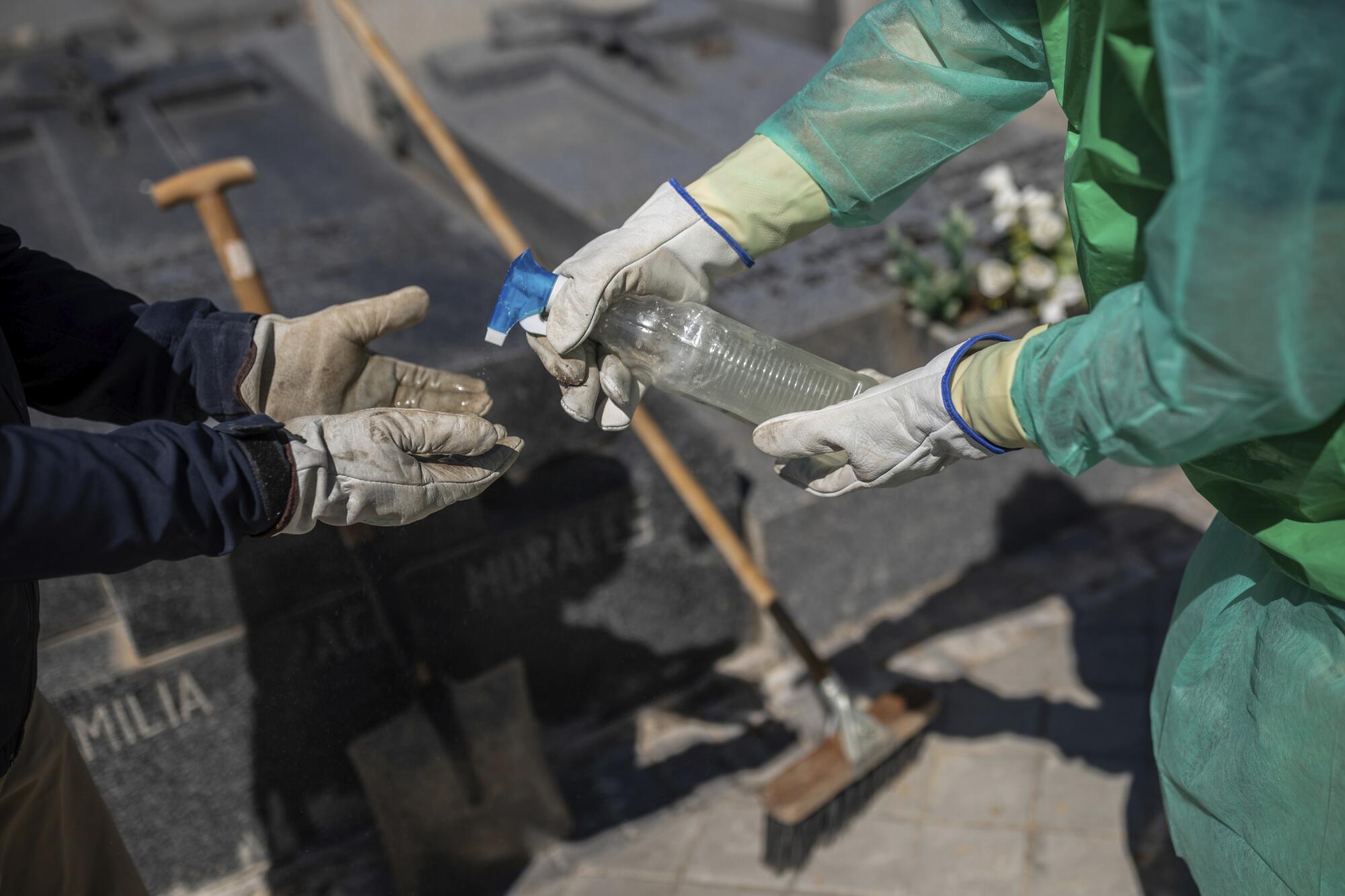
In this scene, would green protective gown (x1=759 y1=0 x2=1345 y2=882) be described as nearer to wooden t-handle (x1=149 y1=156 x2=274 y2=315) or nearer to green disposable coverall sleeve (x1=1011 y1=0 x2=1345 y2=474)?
green disposable coverall sleeve (x1=1011 y1=0 x2=1345 y2=474)

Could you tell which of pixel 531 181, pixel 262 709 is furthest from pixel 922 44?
pixel 531 181

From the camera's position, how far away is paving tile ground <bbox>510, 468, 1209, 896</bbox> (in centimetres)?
288

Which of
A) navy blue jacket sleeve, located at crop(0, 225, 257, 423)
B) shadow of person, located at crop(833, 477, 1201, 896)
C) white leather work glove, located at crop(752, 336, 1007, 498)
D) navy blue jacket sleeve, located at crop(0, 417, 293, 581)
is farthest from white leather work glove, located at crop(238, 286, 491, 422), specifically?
shadow of person, located at crop(833, 477, 1201, 896)

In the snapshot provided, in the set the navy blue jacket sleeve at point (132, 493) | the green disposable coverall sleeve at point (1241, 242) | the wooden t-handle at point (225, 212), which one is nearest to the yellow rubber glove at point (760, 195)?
the green disposable coverall sleeve at point (1241, 242)

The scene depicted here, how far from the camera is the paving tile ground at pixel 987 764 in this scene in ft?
9.45

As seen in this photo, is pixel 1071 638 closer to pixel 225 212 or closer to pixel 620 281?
pixel 620 281

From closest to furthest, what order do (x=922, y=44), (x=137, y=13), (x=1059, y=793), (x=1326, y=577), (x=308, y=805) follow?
1. (x=1326, y=577)
2. (x=922, y=44)
3. (x=308, y=805)
4. (x=1059, y=793)
5. (x=137, y=13)

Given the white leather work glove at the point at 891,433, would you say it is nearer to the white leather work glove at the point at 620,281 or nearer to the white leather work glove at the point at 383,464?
the white leather work glove at the point at 620,281

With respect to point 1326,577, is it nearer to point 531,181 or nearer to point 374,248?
point 374,248

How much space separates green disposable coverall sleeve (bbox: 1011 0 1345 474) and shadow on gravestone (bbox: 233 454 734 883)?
160 centimetres

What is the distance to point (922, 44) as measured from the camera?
1887 millimetres

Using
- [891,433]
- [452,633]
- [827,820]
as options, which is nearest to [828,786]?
[827,820]

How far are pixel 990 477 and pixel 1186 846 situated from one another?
1932 mm

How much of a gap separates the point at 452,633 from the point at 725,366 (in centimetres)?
→ 104
